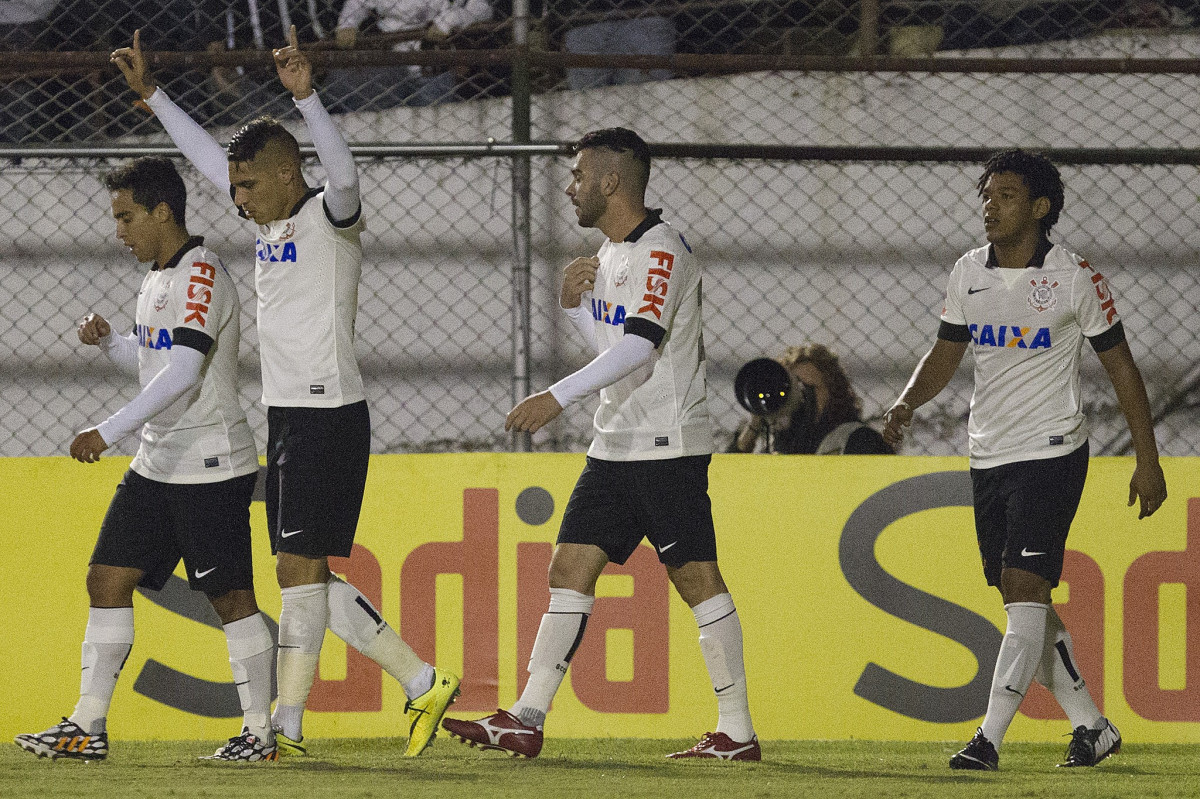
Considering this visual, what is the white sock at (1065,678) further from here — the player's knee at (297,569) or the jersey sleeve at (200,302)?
Answer: the jersey sleeve at (200,302)

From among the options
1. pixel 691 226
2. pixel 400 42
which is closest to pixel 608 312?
pixel 691 226

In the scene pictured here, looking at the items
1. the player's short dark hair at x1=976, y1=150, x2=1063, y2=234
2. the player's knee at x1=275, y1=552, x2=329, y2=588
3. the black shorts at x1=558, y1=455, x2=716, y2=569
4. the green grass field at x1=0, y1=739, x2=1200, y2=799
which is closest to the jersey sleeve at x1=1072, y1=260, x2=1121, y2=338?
the player's short dark hair at x1=976, y1=150, x2=1063, y2=234

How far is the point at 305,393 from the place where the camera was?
3.98m

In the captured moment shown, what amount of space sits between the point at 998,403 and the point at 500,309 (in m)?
2.62

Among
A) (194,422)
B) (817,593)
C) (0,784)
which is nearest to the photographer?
(0,784)

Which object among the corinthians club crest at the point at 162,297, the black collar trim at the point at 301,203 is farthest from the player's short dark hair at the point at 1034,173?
the corinthians club crest at the point at 162,297

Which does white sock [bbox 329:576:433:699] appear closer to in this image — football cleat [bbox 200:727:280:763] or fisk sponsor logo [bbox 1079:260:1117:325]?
football cleat [bbox 200:727:280:763]

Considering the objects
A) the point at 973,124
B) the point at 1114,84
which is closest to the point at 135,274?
the point at 973,124

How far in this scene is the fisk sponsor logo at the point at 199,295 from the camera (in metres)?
3.99

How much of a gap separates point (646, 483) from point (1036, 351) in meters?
1.23

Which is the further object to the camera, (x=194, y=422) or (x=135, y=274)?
(x=135, y=274)

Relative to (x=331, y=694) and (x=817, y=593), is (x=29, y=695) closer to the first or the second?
(x=331, y=694)

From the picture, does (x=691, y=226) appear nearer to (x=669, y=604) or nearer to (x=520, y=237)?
(x=520, y=237)

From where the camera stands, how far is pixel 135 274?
619cm
